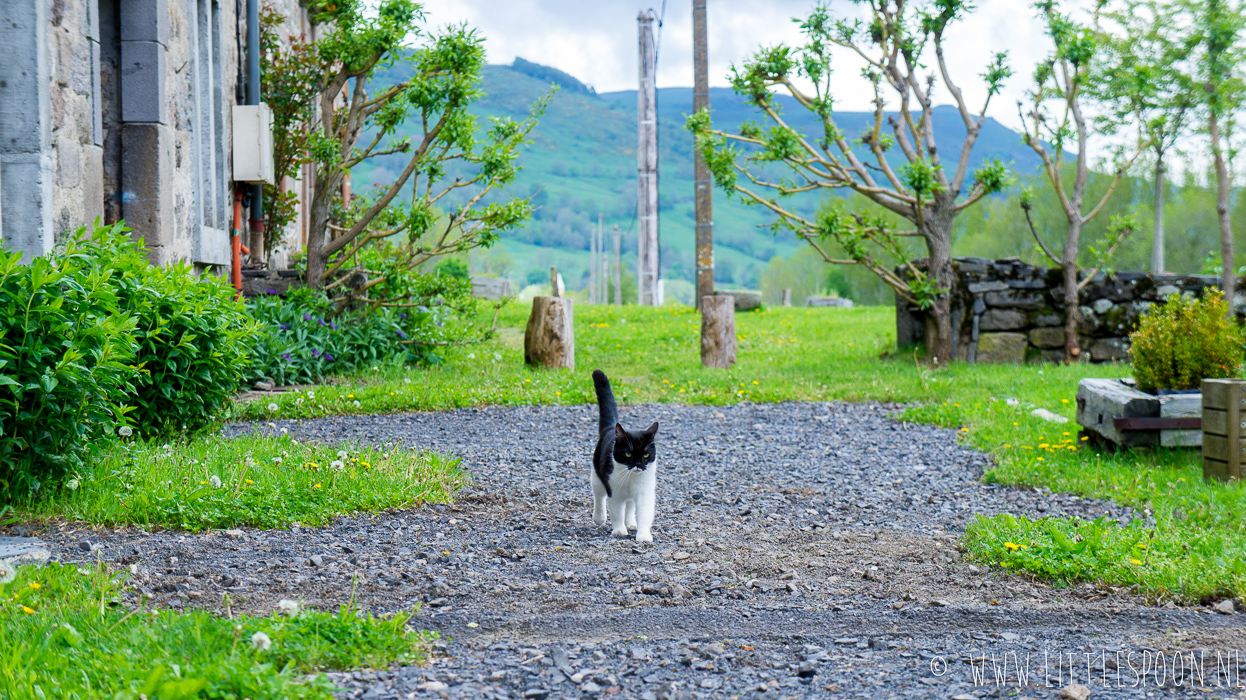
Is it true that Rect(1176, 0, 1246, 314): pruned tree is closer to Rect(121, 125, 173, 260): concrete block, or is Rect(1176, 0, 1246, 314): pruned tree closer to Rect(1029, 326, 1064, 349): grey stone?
Rect(1029, 326, 1064, 349): grey stone

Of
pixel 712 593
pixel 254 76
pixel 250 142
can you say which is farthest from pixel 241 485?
pixel 254 76

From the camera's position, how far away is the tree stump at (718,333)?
9.78m

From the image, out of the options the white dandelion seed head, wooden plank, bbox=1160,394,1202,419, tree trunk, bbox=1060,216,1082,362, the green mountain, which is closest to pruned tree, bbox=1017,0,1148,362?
tree trunk, bbox=1060,216,1082,362

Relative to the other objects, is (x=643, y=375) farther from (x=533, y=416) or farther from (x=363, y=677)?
(x=363, y=677)

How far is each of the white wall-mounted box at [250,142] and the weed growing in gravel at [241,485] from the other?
4161 mm

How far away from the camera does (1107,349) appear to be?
10055 mm

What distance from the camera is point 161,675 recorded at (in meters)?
2.00

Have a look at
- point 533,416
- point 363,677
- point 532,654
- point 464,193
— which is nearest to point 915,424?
point 533,416

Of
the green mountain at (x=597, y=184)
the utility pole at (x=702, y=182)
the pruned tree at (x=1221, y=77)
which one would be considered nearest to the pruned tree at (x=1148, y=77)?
the pruned tree at (x=1221, y=77)

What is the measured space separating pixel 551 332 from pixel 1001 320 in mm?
4921

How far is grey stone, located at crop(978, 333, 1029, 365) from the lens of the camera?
388 inches

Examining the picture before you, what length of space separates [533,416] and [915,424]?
298 centimetres

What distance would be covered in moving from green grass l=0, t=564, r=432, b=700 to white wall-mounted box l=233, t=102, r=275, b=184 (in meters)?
6.27

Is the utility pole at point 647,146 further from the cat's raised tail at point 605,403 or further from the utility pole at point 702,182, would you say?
the cat's raised tail at point 605,403
